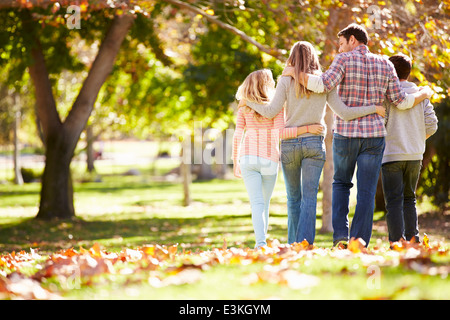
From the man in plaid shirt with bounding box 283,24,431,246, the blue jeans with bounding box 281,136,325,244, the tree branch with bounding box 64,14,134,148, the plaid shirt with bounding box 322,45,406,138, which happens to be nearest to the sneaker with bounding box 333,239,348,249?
the man in plaid shirt with bounding box 283,24,431,246

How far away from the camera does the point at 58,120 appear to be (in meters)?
14.8

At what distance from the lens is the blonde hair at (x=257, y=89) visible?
6.10m

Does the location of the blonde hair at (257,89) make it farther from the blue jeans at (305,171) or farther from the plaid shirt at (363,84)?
the plaid shirt at (363,84)

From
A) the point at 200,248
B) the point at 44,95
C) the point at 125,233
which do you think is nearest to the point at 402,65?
the point at 200,248

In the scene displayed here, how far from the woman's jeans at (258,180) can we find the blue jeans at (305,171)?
0.30 meters

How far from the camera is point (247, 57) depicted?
14.8m

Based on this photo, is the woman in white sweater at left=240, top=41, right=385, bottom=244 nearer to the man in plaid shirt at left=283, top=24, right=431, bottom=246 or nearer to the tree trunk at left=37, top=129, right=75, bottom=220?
the man in plaid shirt at left=283, top=24, right=431, bottom=246

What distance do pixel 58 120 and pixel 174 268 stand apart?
11156mm

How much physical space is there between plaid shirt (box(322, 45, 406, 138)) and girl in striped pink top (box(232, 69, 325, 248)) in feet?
2.20

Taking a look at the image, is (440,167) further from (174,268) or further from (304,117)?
(174,268)

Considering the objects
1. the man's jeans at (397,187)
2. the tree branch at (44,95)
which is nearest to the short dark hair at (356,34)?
the man's jeans at (397,187)

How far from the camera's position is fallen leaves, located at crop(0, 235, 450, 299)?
385 cm

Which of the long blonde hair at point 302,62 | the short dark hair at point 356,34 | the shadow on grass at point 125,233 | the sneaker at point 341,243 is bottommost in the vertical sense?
the shadow on grass at point 125,233

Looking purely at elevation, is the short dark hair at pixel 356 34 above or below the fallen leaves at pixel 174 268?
above
